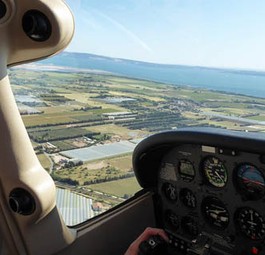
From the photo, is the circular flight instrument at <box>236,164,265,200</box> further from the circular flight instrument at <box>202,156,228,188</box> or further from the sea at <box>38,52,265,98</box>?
the sea at <box>38,52,265,98</box>

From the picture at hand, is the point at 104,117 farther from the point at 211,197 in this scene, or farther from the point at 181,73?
the point at 211,197

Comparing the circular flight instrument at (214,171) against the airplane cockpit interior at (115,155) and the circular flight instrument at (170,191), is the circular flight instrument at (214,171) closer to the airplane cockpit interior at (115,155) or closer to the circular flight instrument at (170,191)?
the airplane cockpit interior at (115,155)

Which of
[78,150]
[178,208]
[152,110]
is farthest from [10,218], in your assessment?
[152,110]

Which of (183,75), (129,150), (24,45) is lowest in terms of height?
(129,150)

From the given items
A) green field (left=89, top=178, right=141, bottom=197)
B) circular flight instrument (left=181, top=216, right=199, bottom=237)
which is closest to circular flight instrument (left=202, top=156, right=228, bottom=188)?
circular flight instrument (left=181, top=216, right=199, bottom=237)

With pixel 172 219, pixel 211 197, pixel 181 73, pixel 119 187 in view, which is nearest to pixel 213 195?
pixel 211 197

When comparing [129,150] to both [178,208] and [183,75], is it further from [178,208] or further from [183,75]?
[183,75]
